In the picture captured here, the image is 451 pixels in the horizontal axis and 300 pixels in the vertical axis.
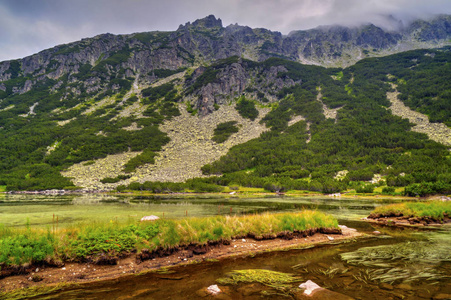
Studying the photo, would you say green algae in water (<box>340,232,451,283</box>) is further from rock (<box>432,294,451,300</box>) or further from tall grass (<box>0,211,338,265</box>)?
tall grass (<box>0,211,338,265</box>)

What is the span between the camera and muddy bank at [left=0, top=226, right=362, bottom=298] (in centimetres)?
948

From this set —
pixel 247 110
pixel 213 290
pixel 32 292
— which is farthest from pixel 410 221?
pixel 247 110

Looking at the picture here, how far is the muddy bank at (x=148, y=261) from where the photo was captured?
948 cm

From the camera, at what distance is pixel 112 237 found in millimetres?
11992

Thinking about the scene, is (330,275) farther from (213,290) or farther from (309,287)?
(213,290)

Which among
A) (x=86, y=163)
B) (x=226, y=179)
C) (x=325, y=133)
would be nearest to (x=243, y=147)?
(x=226, y=179)

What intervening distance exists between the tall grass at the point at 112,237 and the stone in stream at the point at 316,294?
6.86 metres

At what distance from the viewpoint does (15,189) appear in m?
92.1

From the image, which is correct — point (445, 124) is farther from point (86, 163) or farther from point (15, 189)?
point (15, 189)

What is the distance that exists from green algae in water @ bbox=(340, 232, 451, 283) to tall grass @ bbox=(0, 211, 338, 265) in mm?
5807

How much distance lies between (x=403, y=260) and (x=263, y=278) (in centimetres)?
724

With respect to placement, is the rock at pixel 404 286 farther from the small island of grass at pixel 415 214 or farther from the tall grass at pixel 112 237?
the small island of grass at pixel 415 214

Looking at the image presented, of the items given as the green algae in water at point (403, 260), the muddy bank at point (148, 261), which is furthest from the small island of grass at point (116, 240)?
the green algae in water at point (403, 260)

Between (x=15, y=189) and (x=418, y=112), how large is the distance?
690 ft
